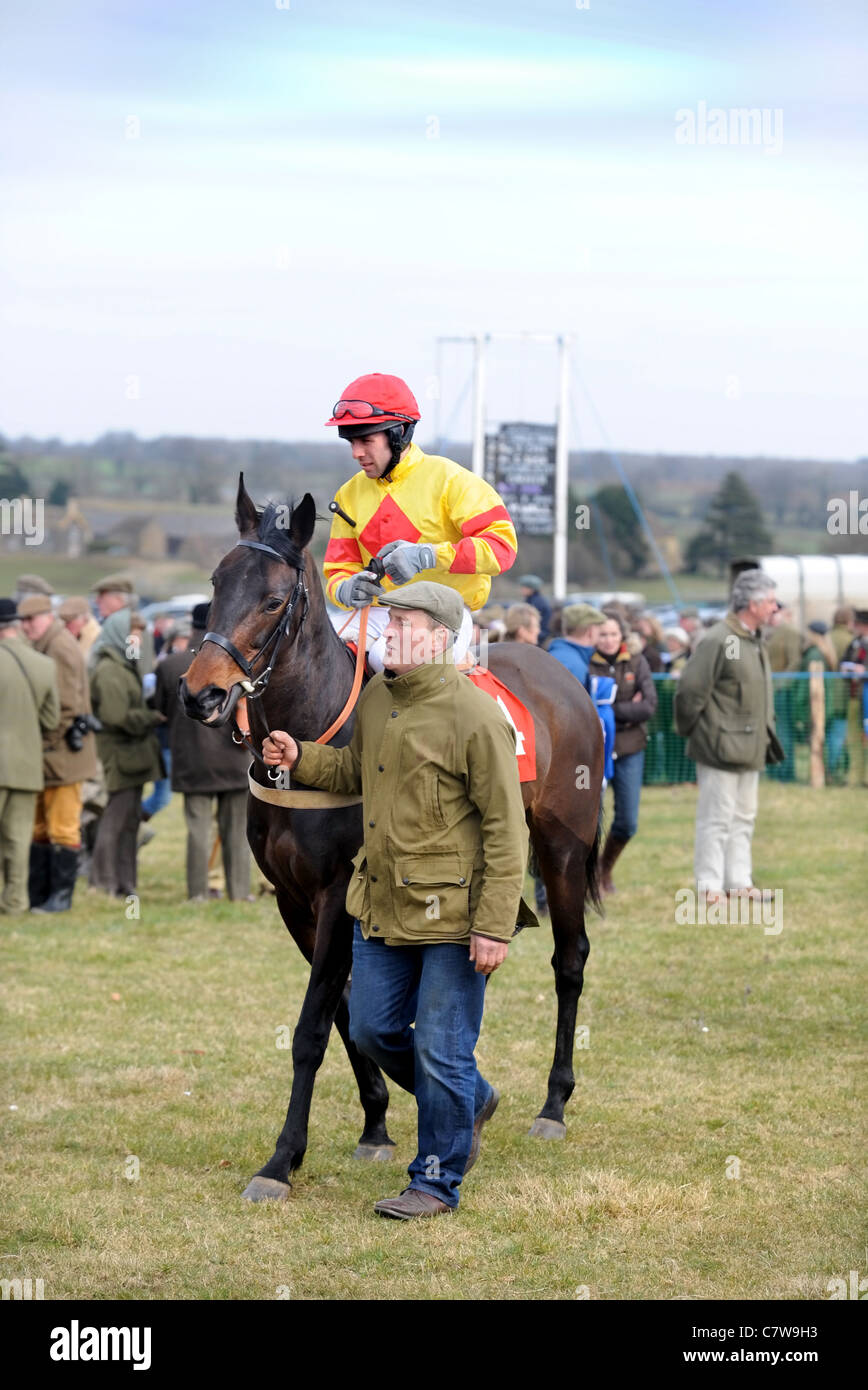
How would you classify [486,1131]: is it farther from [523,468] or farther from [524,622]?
[523,468]

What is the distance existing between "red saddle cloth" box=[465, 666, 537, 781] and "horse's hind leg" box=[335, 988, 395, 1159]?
1.11m

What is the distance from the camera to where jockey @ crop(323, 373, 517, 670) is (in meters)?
5.27

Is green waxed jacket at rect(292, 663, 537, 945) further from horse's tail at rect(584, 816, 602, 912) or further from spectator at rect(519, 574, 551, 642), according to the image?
spectator at rect(519, 574, 551, 642)

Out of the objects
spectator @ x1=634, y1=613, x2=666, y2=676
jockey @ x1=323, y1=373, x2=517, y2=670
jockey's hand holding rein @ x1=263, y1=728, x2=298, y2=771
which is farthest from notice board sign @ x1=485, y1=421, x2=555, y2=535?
jockey's hand holding rein @ x1=263, y1=728, x2=298, y2=771

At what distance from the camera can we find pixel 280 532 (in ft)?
16.9

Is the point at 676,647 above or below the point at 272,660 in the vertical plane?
below

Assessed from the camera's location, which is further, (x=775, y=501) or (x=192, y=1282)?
(x=775, y=501)

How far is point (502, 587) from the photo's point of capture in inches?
2446

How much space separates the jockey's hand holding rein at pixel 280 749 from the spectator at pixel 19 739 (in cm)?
559

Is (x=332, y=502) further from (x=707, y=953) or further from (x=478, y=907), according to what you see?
(x=707, y=953)

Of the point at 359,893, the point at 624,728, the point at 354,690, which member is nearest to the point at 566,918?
the point at 354,690

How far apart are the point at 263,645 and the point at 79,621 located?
8961 mm

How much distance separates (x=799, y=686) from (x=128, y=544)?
80809 millimetres
